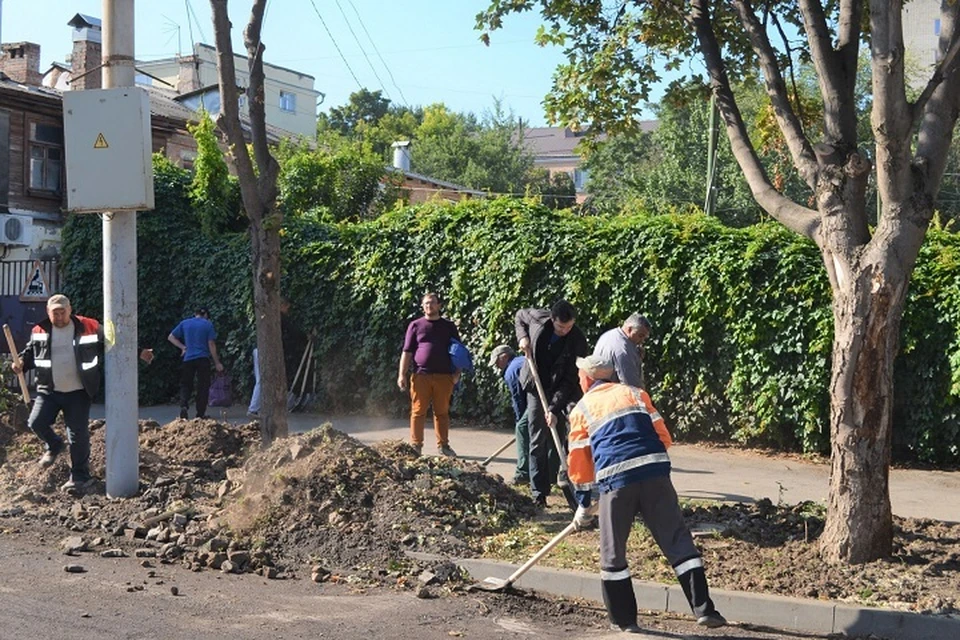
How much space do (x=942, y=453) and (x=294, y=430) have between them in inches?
317

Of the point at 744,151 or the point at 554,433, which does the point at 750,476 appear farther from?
the point at 744,151

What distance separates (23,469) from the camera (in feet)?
35.8

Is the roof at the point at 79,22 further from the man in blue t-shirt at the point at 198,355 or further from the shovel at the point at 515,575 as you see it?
the shovel at the point at 515,575

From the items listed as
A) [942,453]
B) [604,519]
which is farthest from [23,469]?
[942,453]

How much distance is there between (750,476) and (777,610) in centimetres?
530

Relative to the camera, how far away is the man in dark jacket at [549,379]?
32.4 ft

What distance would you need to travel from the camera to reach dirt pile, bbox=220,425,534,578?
8328mm

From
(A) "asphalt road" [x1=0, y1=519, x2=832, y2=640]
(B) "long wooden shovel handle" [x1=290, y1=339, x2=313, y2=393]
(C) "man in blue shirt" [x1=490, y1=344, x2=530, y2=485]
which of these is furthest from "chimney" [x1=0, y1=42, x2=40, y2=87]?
(A) "asphalt road" [x1=0, y1=519, x2=832, y2=640]

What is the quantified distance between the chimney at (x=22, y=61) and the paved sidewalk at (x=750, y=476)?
2129 cm

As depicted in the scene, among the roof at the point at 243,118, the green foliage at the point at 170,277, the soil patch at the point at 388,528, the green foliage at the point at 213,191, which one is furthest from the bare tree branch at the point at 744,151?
the roof at the point at 243,118

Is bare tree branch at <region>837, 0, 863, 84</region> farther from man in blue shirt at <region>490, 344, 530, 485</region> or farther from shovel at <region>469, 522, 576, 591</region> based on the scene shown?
man in blue shirt at <region>490, 344, 530, 485</region>

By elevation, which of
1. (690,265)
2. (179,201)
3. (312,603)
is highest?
(179,201)

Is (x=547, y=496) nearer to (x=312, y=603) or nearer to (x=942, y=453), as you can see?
(x=312, y=603)

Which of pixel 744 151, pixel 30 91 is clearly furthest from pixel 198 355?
pixel 30 91
